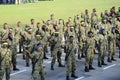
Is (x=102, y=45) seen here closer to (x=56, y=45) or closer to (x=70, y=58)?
(x=56, y=45)

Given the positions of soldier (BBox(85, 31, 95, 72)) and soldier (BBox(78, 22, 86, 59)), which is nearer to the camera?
soldier (BBox(85, 31, 95, 72))

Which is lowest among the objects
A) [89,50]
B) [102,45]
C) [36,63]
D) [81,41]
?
[36,63]

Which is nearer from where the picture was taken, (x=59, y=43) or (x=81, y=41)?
(x=59, y=43)

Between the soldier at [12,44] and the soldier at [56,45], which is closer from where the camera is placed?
the soldier at [12,44]

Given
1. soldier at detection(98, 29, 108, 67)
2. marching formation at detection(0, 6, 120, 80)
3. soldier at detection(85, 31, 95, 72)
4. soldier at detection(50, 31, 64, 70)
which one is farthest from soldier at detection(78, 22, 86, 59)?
soldier at detection(85, 31, 95, 72)

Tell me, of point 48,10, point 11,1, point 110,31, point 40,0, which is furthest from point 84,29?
point 40,0

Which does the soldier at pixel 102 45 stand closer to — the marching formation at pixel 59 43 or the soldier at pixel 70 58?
the marching formation at pixel 59 43

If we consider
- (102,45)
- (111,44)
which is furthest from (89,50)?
(111,44)

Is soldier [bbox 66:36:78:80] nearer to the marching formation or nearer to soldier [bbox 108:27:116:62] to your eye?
the marching formation

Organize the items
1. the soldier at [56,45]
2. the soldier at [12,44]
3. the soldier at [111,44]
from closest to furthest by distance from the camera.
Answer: the soldier at [12,44] → the soldier at [56,45] → the soldier at [111,44]

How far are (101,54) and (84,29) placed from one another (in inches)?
119

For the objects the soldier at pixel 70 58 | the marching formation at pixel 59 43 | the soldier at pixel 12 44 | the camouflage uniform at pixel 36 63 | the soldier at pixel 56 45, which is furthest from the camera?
the soldier at pixel 56 45

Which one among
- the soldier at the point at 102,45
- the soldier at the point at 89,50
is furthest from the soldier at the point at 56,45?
the soldier at the point at 102,45

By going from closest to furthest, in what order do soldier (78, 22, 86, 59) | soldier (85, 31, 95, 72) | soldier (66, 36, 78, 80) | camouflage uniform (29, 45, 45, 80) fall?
camouflage uniform (29, 45, 45, 80), soldier (66, 36, 78, 80), soldier (85, 31, 95, 72), soldier (78, 22, 86, 59)
